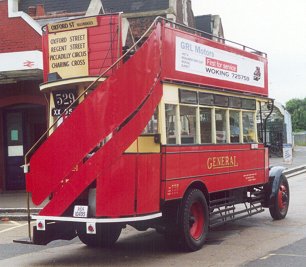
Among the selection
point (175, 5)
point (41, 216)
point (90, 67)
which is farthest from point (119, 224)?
point (175, 5)

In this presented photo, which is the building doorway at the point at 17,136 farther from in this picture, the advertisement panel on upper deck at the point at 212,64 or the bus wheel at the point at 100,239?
the bus wheel at the point at 100,239

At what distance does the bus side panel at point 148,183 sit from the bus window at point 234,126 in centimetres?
262

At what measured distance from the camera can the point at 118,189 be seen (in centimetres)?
747

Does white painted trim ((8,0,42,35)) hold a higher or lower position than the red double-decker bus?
higher

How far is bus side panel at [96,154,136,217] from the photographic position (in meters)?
7.42

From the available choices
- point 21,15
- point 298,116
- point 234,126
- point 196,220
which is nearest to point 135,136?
point 196,220

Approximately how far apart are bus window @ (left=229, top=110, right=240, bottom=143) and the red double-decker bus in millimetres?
37

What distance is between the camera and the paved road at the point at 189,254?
791 centimetres

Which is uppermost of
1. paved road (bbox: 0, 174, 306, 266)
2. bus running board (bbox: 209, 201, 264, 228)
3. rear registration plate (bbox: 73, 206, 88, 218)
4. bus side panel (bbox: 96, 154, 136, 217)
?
bus side panel (bbox: 96, 154, 136, 217)

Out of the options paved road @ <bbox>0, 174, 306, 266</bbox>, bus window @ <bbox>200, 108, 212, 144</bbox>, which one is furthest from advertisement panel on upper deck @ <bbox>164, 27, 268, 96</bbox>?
paved road @ <bbox>0, 174, 306, 266</bbox>

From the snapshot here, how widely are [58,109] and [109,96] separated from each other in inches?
52.4

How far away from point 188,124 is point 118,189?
188 cm

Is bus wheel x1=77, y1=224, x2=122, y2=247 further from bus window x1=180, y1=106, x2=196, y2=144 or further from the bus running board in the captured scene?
bus window x1=180, y1=106, x2=196, y2=144

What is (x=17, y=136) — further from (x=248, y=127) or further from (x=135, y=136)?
(x=135, y=136)
